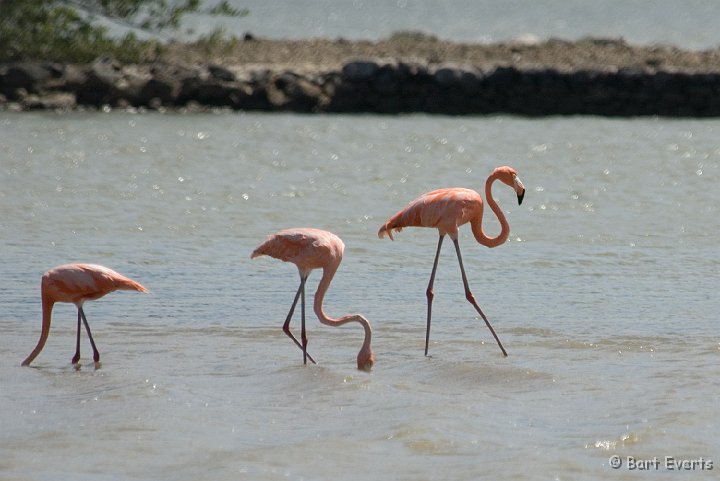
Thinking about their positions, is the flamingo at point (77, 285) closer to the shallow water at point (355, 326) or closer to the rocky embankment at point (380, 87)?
the shallow water at point (355, 326)

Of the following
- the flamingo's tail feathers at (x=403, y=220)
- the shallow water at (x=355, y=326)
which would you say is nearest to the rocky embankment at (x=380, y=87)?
the shallow water at (x=355, y=326)

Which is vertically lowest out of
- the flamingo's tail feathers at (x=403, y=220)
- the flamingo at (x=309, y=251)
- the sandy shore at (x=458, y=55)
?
the flamingo at (x=309, y=251)

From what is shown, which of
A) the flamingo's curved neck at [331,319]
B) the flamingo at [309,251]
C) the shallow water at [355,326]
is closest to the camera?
the shallow water at [355,326]

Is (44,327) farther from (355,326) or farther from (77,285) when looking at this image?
(355,326)

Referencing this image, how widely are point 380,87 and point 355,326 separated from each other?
14.8m

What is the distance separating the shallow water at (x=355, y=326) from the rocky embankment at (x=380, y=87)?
4.76 m

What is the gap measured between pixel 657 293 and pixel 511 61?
15687mm

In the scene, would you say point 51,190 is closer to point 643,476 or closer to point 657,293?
point 657,293

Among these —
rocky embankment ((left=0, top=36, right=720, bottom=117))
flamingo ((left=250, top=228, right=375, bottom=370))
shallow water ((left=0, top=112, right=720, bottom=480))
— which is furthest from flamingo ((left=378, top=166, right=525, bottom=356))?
rocky embankment ((left=0, top=36, right=720, bottom=117))

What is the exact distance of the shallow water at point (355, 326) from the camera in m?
5.62

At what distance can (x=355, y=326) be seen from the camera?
328 inches

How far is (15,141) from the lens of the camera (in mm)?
18078

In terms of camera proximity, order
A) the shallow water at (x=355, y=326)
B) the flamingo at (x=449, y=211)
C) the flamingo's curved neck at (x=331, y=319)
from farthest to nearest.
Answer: the flamingo at (x=449, y=211) < the flamingo's curved neck at (x=331, y=319) < the shallow water at (x=355, y=326)

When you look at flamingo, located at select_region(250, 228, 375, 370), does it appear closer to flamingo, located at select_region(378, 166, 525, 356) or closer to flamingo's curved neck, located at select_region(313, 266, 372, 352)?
flamingo's curved neck, located at select_region(313, 266, 372, 352)
